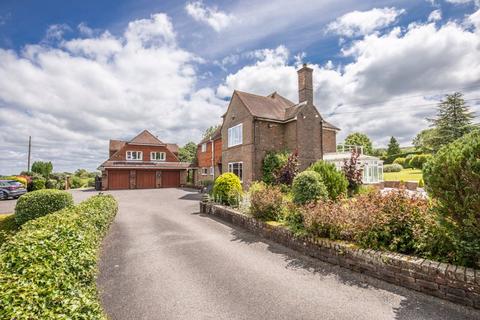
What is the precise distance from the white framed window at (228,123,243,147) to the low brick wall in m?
14.1

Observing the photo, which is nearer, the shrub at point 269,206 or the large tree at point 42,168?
the shrub at point 269,206

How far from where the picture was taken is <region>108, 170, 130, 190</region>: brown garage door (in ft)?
102

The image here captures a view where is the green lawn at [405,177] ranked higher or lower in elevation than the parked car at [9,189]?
higher

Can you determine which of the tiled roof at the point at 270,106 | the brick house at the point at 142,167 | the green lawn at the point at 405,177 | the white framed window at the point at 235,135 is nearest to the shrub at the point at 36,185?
the brick house at the point at 142,167

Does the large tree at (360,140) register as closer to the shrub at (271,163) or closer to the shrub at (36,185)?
the shrub at (271,163)

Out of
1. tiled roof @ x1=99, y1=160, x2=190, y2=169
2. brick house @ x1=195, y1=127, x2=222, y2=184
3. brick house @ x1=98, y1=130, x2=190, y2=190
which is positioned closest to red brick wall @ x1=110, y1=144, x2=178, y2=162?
brick house @ x1=98, y1=130, x2=190, y2=190

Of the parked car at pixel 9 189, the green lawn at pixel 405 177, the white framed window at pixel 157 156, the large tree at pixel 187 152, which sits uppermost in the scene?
the large tree at pixel 187 152

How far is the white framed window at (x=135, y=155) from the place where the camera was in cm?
3412

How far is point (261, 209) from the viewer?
9156mm

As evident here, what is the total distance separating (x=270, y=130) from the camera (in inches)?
781

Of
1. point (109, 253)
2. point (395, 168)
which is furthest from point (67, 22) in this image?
point (395, 168)

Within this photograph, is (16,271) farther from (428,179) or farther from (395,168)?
(395,168)

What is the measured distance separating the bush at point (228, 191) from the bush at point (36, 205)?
25.0 feet

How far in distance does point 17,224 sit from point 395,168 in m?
48.7
